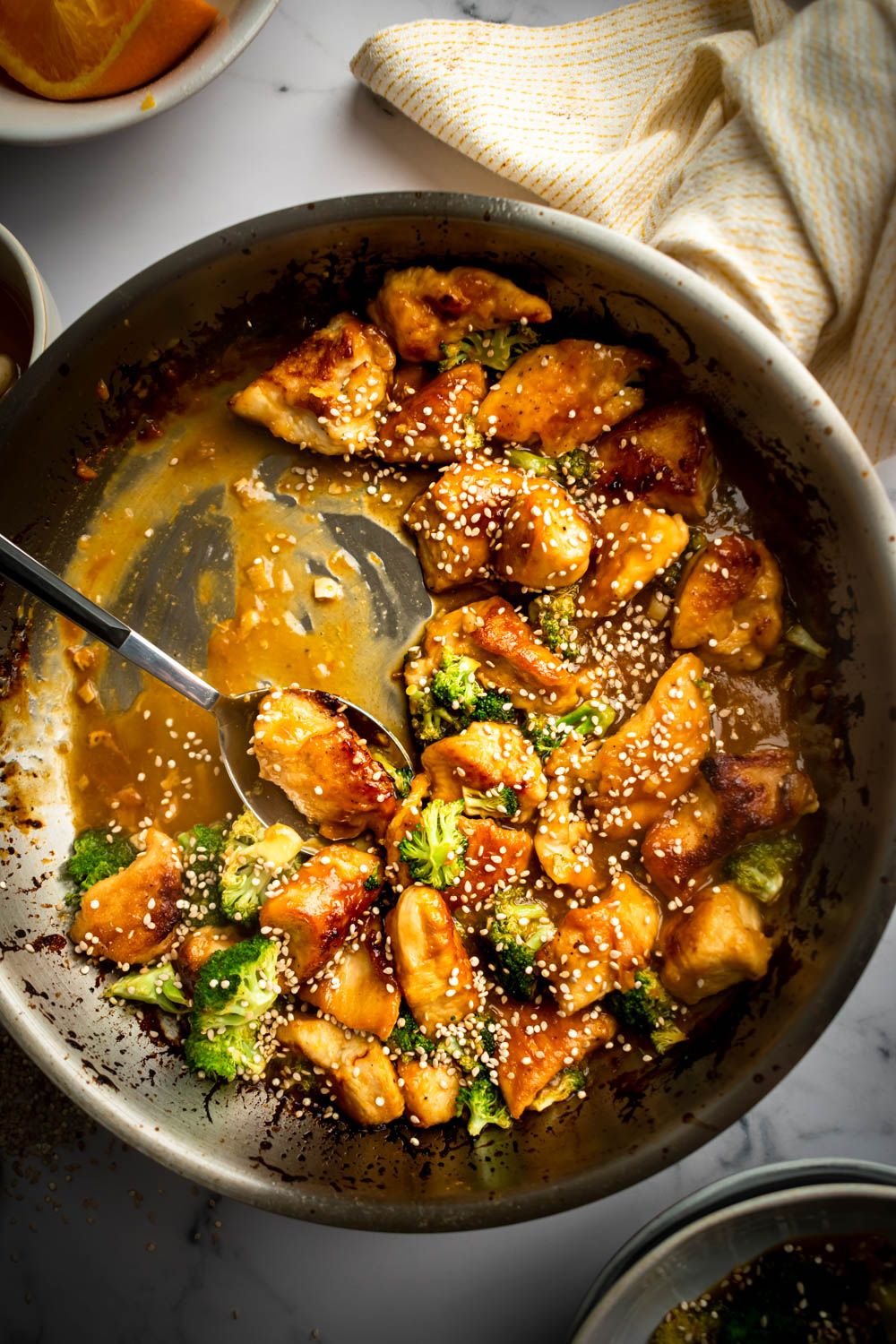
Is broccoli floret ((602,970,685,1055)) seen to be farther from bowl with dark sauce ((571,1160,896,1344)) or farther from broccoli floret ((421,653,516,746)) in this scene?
broccoli floret ((421,653,516,746))

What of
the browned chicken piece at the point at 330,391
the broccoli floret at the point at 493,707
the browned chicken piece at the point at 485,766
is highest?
the browned chicken piece at the point at 330,391

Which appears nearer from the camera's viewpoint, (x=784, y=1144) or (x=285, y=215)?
(x=285, y=215)

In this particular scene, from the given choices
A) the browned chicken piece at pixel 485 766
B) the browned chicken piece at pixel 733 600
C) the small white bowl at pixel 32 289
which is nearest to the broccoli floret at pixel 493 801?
the browned chicken piece at pixel 485 766

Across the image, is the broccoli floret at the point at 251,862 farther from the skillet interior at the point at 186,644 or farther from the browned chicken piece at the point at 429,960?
the skillet interior at the point at 186,644

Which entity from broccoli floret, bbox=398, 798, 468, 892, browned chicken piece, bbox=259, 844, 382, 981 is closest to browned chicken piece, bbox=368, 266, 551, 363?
broccoli floret, bbox=398, 798, 468, 892

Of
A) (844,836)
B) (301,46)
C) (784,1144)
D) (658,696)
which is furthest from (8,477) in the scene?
(784,1144)

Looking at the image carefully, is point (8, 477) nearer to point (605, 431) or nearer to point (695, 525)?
point (605, 431)
